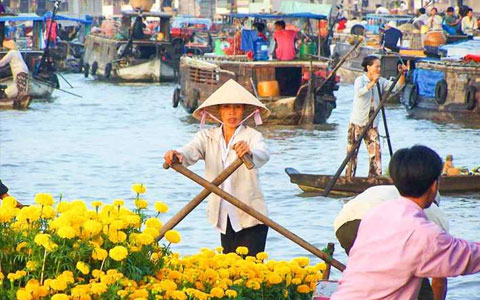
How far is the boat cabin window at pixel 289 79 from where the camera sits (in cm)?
2033

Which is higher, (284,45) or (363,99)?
(363,99)

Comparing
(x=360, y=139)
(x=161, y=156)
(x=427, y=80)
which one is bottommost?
(x=161, y=156)

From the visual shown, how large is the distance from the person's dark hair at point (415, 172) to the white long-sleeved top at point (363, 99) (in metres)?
7.30

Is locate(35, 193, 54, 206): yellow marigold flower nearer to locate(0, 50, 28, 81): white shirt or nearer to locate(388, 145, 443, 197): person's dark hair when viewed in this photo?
locate(388, 145, 443, 197): person's dark hair

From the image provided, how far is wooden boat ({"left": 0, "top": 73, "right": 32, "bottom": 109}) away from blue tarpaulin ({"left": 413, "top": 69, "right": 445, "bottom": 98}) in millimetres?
7163

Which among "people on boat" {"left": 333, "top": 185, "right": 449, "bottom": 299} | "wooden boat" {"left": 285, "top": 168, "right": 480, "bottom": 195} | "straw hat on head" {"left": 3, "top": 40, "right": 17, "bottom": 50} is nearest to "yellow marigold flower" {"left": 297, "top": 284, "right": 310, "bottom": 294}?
"people on boat" {"left": 333, "top": 185, "right": 449, "bottom": 299}

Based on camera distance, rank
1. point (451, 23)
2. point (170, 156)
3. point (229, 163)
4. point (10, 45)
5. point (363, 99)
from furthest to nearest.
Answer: point (451, 23), point (10, 45), point (363, 99), point (229, 163), point (170, 156)

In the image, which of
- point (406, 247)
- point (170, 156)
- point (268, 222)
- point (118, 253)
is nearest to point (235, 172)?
point (170, 156)

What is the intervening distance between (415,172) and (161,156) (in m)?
13.2

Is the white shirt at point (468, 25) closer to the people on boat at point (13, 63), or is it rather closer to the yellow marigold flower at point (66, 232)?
the people on boat at point (13, 63)

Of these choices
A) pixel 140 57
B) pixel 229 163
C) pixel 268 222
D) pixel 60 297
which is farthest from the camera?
pixel 140 57

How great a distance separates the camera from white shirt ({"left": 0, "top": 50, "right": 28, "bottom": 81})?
70.9 ft

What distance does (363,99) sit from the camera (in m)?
11.0

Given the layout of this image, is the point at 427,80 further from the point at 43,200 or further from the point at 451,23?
the point at 43,200
